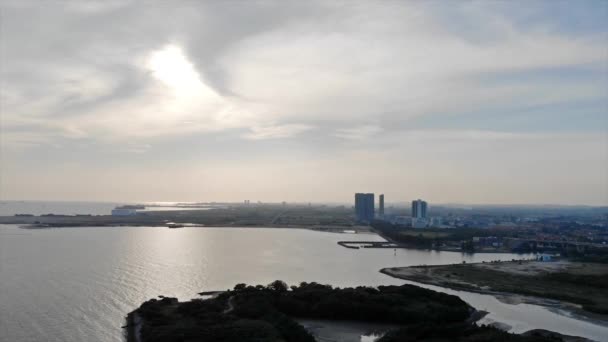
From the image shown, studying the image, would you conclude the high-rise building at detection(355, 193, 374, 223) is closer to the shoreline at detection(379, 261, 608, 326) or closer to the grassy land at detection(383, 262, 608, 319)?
the grassy land at detection(383, 262, 608, 319)

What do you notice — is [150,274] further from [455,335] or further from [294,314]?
[455,335]

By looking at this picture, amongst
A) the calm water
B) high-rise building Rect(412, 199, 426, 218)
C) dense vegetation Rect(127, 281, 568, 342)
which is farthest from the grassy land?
high-rise building Rect(412, 199, 426, 218)

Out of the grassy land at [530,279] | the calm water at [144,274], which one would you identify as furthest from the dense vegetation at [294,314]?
the grassy land at [530,279]

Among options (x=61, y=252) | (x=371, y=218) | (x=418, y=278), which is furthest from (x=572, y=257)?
(x=371, y=218)

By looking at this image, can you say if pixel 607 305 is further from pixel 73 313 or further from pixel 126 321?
pixel 73 313

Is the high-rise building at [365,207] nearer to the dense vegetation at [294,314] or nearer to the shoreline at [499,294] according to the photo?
the shoreline at [499,294]

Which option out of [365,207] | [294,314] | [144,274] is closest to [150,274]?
[144,274]
